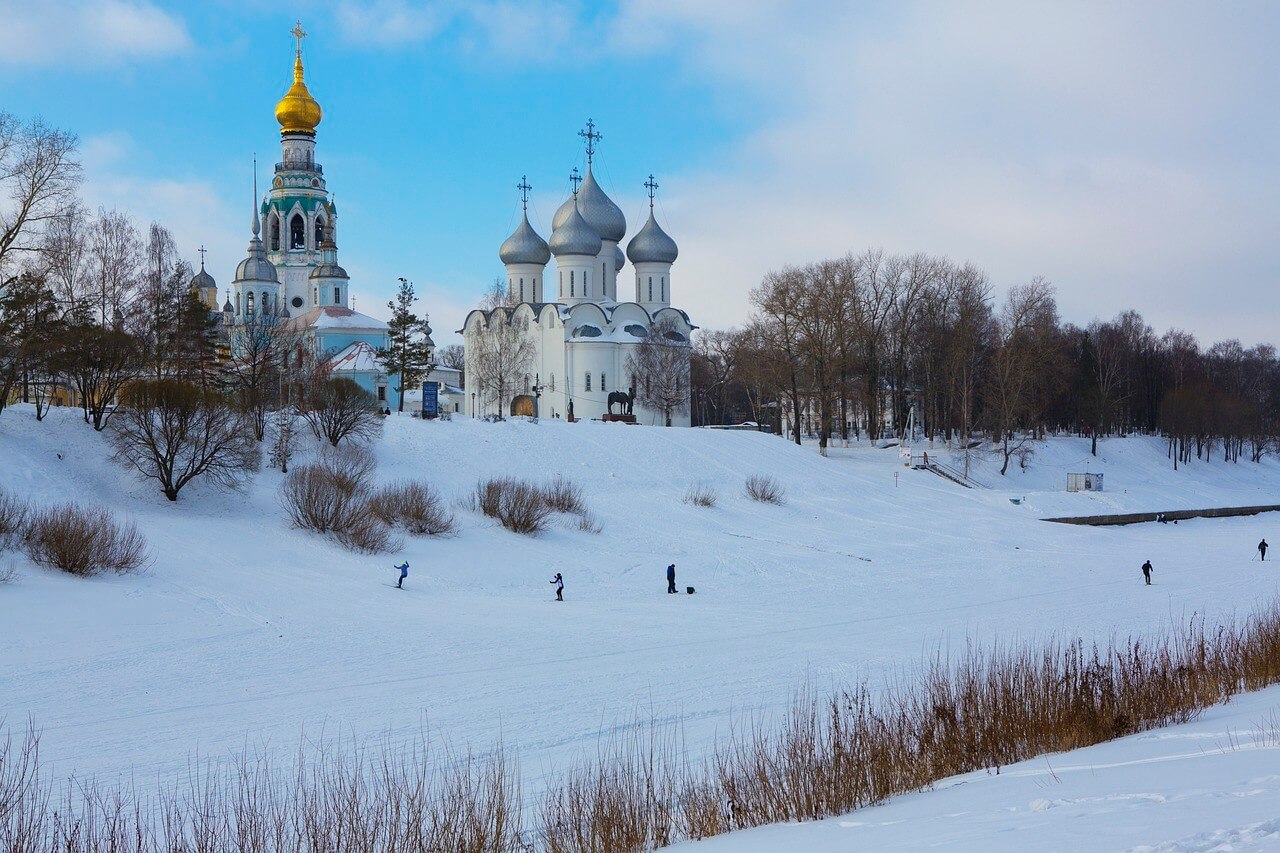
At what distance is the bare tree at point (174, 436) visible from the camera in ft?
88.5

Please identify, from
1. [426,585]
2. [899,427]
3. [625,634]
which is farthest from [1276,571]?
[899,427]

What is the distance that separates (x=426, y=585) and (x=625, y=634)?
6.06 metres

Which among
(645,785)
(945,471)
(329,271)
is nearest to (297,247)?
(329,271)

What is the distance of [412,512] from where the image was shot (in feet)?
91.4

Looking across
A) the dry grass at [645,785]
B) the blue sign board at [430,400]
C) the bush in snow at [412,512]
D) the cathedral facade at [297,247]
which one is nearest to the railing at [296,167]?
the cathedral facade at [297,247]

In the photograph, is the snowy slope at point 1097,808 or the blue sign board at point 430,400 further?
the blue sign board at point 430,400

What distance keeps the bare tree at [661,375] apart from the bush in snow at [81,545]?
127 ft

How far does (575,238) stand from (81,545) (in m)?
43.4

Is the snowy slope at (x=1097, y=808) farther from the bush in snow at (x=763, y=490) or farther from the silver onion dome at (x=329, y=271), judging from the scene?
the silver onion dome at (x=329, y=271)

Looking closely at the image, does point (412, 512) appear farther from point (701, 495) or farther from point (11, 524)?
point (701, 495)

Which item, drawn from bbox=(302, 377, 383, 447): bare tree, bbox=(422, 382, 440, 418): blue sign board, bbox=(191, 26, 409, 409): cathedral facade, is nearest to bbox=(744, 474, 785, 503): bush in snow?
bbox=(422, 382, 440, 418): blue sign board

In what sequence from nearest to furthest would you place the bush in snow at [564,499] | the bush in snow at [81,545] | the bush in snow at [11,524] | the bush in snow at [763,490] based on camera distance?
1. the bush in snow at [81,545]
2. the bush in snow at [11,524]
3. the bush in snow at [564,499]
4. the bush in snow at [763,490]

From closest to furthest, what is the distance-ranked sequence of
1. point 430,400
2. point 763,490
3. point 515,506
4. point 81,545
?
point 81,545 < point 515,506 < point 763,490 < point 430,400

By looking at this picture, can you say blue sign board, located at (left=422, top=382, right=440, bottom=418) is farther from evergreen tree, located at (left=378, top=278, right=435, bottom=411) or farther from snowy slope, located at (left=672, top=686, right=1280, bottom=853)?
snowy slope, located at (left=672, top=686, right=1280, bottom=853)
